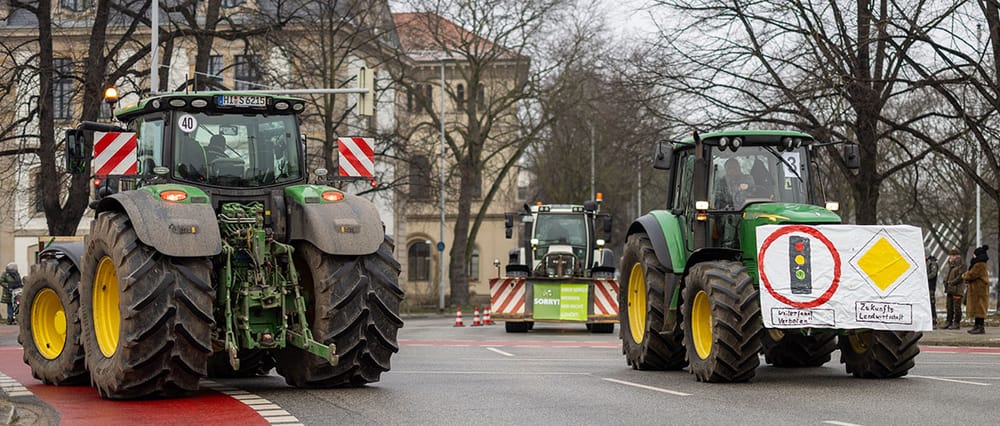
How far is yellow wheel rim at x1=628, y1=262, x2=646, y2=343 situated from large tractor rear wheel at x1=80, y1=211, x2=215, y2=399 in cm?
731

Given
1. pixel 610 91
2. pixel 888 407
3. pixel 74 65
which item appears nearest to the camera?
pixel 888 407

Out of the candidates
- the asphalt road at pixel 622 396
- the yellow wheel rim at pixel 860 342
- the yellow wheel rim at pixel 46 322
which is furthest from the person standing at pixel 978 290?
the yellow wheel rim at pixel 46 322

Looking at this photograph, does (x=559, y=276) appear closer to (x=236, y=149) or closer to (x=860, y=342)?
(x=860, y=342)

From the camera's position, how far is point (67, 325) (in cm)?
1437

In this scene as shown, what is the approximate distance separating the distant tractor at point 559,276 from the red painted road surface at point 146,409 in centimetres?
1752

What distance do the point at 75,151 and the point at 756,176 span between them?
7420 millimetres

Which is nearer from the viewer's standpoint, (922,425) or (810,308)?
(922,425)

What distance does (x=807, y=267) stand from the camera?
14.8 metres

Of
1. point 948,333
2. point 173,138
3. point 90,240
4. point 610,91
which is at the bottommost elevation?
point 948,333

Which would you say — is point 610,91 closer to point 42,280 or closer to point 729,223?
point 729,223

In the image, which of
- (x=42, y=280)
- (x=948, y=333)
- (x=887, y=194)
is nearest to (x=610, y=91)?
(x=948, y=333)

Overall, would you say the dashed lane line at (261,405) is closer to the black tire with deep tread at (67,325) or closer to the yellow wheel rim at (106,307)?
the yellow wheel rim at (106,307)

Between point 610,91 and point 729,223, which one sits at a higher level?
point 610,91

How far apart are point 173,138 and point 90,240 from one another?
132cm
